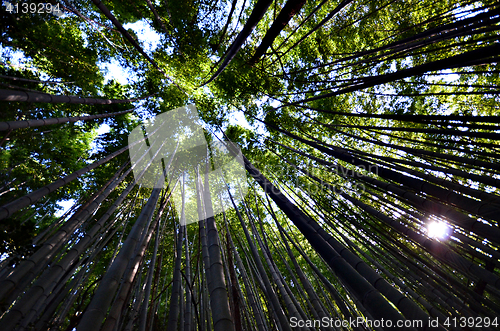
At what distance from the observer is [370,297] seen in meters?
0.97

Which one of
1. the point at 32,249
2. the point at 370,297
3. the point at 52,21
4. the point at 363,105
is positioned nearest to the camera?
the point at 370,297

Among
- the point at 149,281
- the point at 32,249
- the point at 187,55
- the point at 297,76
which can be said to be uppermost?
the point at 187,55

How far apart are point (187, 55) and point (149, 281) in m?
4.38

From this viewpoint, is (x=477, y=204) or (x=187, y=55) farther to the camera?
(x=187, y=55)

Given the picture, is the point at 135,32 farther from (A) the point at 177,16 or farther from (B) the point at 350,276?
(B) the point at 350,276

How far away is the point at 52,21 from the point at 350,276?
20.5 ft

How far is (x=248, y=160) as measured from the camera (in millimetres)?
3914

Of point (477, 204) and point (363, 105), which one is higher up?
point (363, 105)

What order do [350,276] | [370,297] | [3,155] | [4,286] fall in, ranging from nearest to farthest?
[370,297], [350,276], [4,286], [3,155]

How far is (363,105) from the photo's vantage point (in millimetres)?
4887

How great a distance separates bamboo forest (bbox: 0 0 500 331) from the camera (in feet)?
5.23

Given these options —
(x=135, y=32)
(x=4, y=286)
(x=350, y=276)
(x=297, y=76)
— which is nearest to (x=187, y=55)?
(x=135, y=32)

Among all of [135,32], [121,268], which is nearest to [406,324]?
[121,268]

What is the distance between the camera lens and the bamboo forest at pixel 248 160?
1.59 m
